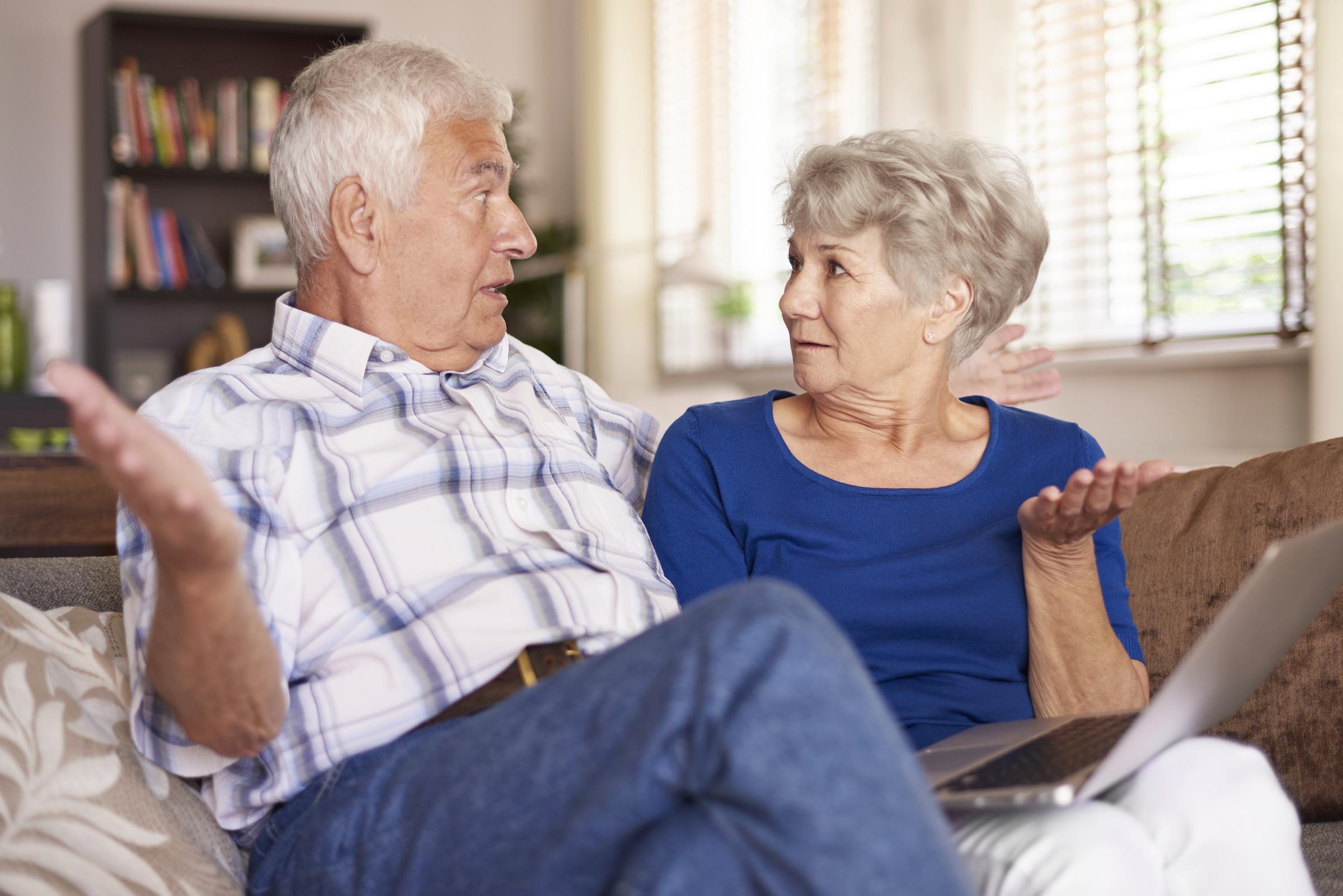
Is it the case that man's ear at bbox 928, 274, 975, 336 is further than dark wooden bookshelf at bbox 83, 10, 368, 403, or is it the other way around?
dark wooden bookshelf at bbox 83, 10, 368, 403

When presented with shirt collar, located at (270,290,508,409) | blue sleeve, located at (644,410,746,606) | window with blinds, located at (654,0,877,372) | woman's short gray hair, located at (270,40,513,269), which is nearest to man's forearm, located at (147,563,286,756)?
shirt collar, located at (270,290,508,409)

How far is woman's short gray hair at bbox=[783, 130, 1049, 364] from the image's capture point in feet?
5.06

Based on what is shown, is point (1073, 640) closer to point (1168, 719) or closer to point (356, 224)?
point (1168, 719)

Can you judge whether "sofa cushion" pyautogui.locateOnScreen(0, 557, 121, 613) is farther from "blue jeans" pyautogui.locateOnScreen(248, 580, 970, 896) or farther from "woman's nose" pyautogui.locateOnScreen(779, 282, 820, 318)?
"woman's nose" pyautogui.locateOnScreen(779, 282, 820, 318)

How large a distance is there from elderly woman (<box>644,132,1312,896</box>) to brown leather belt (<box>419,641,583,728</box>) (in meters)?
0.24

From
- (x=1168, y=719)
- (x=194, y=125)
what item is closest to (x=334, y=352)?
(x=1168, y=719)

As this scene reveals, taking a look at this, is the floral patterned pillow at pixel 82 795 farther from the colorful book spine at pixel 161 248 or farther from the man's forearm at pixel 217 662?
the colorful book spine at pixel 161 248

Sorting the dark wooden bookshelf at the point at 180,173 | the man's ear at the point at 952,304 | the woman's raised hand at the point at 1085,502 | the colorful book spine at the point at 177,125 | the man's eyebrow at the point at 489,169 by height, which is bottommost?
the woman's raised hand at the point at 1085,502

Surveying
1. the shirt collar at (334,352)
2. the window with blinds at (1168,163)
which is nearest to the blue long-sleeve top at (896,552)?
the shirt collar at (334,352)

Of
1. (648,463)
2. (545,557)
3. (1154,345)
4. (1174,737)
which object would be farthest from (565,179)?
(1174,737)

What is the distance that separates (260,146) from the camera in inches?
188

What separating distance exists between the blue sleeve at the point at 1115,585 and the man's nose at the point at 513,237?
770 millimetres

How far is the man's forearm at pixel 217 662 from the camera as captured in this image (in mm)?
965

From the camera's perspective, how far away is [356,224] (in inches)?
60.0
